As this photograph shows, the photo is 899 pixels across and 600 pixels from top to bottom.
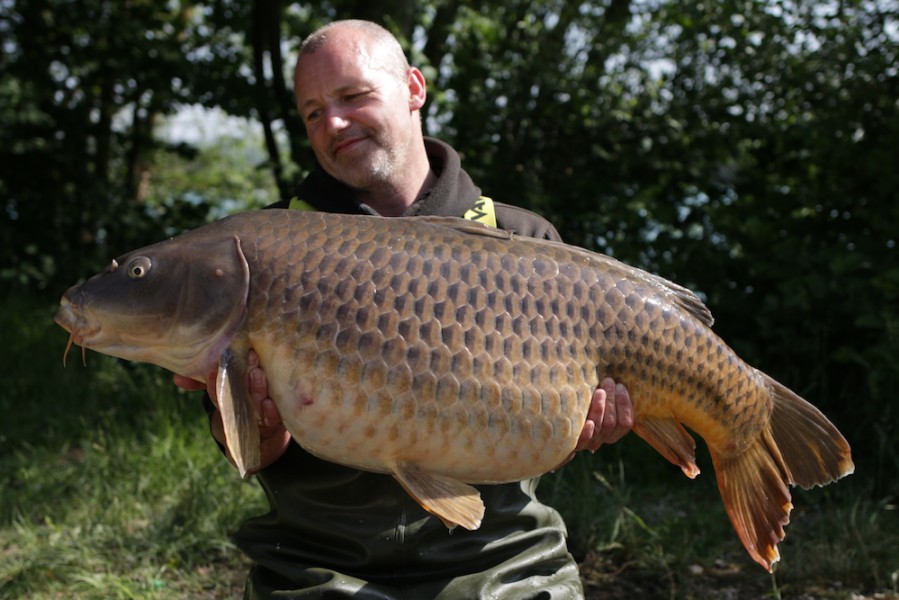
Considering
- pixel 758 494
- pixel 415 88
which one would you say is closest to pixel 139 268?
pixel 415 88

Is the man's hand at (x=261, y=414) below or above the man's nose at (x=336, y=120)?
below

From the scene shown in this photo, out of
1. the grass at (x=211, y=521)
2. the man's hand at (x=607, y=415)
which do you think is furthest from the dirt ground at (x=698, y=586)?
the man's hand at (x=607, y=415)

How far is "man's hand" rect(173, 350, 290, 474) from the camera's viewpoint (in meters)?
1.61

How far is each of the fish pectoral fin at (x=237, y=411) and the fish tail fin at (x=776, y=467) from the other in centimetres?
88

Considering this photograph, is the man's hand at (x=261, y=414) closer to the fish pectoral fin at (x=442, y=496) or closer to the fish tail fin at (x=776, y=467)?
the fish pectoral fin at (x=442, y=496)

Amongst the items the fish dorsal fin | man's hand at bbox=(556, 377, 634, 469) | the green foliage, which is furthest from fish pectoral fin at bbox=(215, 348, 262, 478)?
the green foliage

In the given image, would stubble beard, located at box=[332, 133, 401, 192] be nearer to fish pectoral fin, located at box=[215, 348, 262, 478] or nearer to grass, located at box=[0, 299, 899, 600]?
fish pectoral fin, located at box=[215, 348, 262, 478]

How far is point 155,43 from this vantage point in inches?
192

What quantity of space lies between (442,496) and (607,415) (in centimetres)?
35

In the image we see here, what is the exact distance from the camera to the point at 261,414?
1642 millimetres

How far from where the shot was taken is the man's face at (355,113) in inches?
79.5

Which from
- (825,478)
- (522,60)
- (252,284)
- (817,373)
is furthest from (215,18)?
(825,478)

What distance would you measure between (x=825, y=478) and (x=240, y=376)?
1103 millimetres

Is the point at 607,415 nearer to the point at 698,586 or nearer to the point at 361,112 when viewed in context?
the point at 361,112
